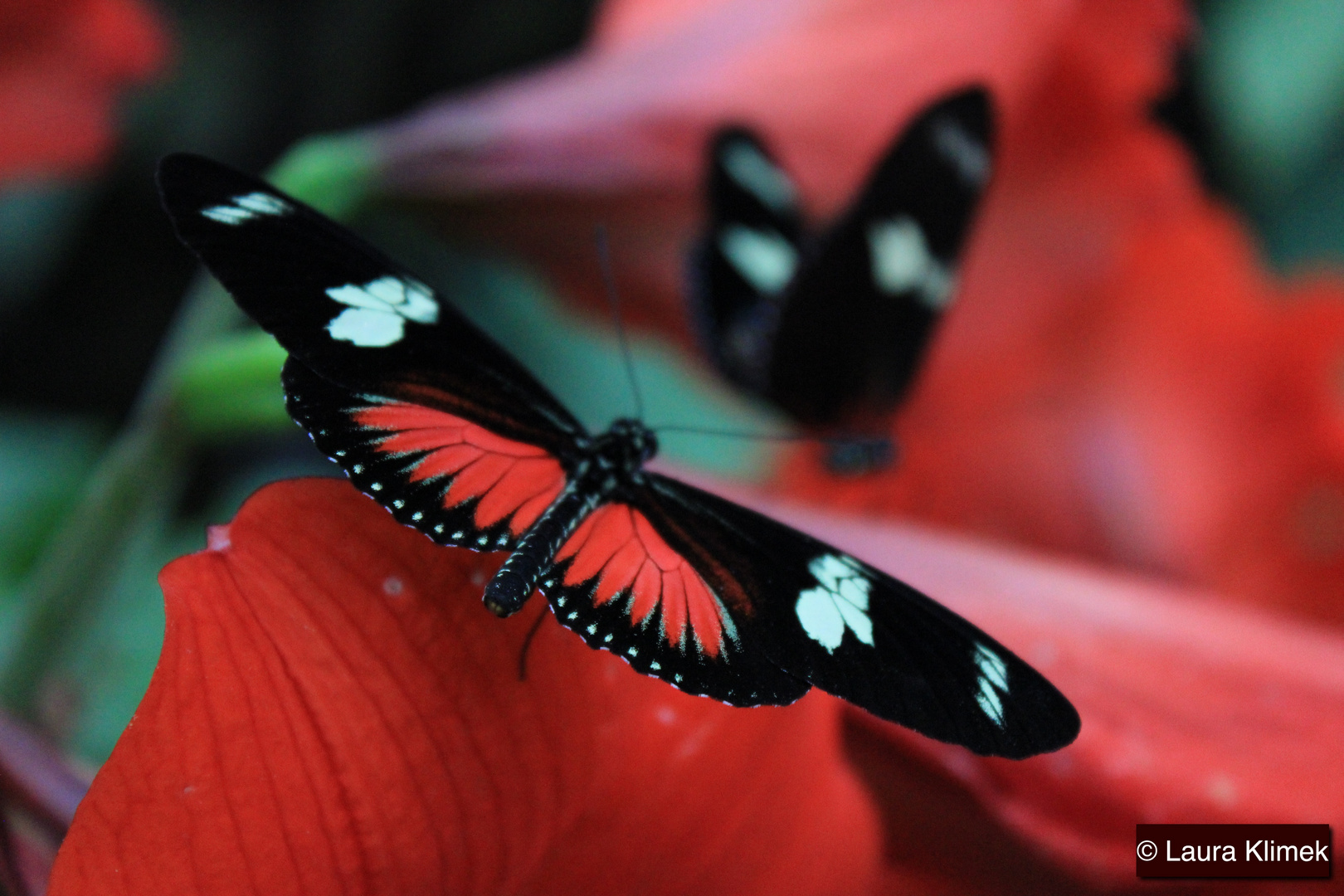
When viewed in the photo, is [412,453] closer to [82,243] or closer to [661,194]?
[661,194]

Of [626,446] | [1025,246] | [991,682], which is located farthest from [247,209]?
[1025,246]

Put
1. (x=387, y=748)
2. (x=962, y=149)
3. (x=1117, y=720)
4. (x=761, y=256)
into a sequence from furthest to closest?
(x=761, y=256), (x=962, y=149), (x=1117, y=720), (x=387, y=748)

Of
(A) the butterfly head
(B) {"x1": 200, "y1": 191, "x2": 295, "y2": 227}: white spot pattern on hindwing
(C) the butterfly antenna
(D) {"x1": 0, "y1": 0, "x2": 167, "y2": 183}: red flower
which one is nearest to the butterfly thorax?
(A) the butterfly head

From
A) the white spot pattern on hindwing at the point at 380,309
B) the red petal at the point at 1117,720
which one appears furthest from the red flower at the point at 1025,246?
the white spot pattern on hindwing at the point at 380,309

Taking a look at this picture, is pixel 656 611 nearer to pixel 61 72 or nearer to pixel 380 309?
pixel 380 309

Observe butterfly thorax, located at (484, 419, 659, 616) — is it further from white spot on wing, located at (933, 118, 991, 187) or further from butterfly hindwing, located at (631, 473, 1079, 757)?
white spot on wing, located at (933, 118, 991, 187)
